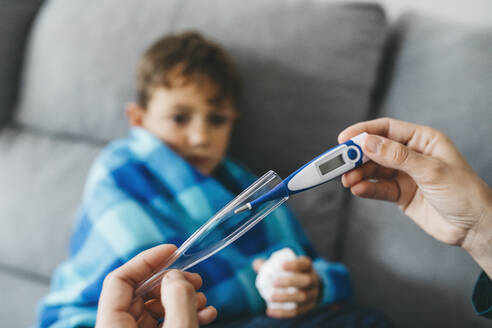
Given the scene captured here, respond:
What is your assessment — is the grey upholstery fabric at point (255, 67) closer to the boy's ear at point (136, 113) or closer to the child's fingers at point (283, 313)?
the boy's ear at point (136, 113)

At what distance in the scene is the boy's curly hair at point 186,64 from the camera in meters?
0.79

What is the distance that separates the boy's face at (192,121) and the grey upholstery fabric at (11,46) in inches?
16.8

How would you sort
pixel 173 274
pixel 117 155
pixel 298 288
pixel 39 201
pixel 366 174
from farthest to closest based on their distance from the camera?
pixel 39 201 < pixel 117 155 < pixel 298 288 < pixel 366 174 < pixel 173 274

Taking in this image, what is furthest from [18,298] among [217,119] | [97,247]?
[217,119]

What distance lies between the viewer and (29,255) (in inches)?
33.1

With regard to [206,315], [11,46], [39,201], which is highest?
[11,46]

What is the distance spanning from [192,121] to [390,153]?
0.46 metres

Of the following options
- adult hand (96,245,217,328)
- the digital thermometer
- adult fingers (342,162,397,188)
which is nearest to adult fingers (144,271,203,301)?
adult hand (96,245,217,328)

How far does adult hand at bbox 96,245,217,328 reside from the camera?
33 centimetres

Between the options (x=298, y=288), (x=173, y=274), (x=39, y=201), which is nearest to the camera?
(x=173, y=274)

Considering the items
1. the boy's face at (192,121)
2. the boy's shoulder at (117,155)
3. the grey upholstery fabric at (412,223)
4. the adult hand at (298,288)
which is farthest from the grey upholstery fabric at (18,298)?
the grey upholstery fabric at (412,223)

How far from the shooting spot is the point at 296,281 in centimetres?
60

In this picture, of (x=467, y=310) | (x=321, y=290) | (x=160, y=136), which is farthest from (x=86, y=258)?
(x=467, y=310)

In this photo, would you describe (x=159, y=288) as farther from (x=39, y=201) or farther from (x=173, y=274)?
(x=39, y=201)
